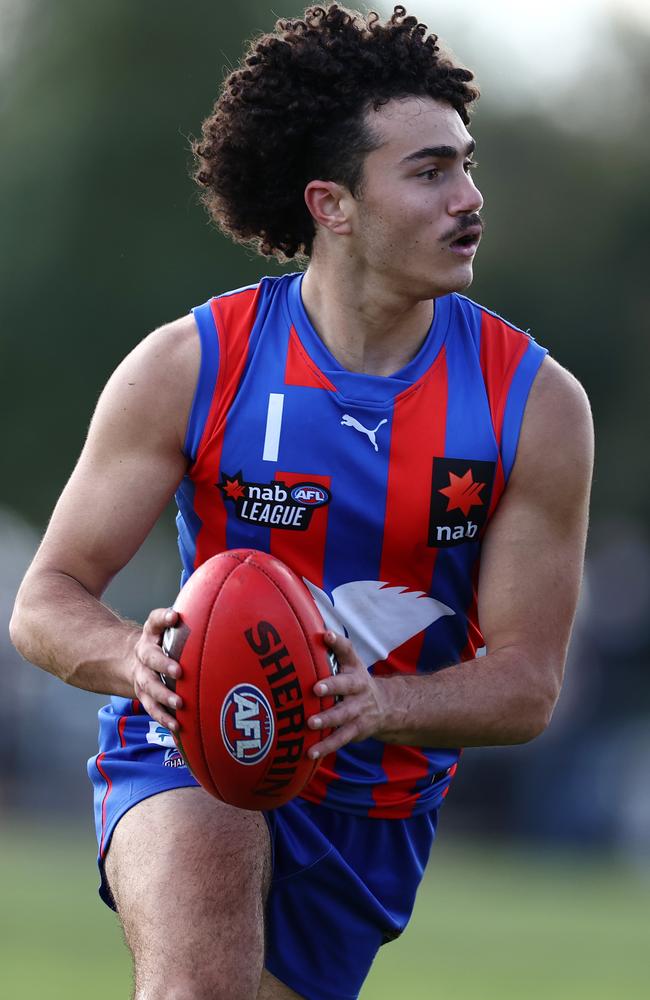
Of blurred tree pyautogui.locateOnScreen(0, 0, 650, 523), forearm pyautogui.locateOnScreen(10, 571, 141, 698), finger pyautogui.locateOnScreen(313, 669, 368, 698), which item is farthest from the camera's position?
blurred tree pyautogui.locateOnScreen(0, 0, 650, 523)

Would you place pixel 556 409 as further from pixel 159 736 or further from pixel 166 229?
pixel 166 229

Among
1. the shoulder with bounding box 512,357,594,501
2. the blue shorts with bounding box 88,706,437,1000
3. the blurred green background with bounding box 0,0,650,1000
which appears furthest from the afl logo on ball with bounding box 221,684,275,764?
the blurred green background with bounding box 0,0,650,1000

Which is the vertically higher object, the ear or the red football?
the ear

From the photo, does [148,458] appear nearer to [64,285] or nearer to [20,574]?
[64,285]

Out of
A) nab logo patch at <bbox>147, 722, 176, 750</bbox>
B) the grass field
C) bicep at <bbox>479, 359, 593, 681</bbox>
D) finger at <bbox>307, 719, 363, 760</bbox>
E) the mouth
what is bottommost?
the grass field

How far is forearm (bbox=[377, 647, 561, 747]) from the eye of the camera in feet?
14.3

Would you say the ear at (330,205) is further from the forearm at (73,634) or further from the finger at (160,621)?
the finger at (160,621)

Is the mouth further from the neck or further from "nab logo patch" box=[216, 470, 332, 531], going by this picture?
"nab logo patch" box=[216, 470, 332, 531]

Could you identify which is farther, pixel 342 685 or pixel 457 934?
pixel 457 934

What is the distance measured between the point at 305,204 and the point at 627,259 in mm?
17969

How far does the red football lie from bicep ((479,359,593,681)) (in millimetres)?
761

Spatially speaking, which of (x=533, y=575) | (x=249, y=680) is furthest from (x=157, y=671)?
(x=533, y=575)

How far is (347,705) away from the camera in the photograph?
4.09m

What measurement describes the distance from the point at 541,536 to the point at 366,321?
773mm
